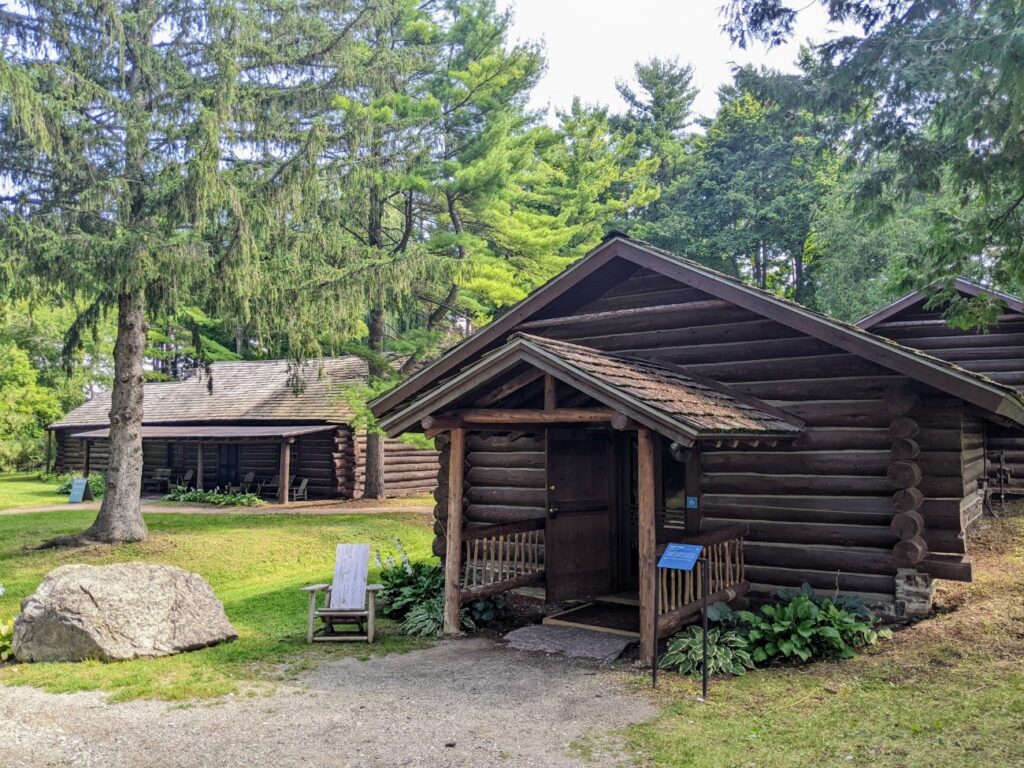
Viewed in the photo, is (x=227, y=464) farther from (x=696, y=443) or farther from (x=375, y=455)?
(x=696, y=443)

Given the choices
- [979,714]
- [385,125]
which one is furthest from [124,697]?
[385,125]

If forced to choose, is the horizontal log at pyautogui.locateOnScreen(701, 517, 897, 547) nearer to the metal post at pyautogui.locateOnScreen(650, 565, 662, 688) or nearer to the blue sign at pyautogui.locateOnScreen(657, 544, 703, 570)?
the metal post at pyautogui.locateOnScreen(650, 565, 662, 688)

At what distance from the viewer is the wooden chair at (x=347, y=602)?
9.49 m

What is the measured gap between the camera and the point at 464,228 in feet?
89.7

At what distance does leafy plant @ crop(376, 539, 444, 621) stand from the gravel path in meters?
Answer: 2.55

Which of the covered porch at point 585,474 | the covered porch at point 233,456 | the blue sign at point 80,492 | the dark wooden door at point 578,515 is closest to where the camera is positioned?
the covered porch at point 585,474

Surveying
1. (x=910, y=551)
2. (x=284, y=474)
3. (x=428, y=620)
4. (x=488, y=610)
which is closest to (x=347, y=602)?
(x=428, y=620)

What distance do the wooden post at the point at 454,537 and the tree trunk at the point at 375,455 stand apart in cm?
1515

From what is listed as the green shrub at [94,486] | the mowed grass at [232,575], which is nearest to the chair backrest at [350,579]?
the mowed grass at [232,575]

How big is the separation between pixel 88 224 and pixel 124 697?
11.6 meters

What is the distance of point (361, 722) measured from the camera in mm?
6598

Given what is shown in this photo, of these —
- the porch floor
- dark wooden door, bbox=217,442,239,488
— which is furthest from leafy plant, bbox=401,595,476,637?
dark wooden door, bbox=217,442,239,488

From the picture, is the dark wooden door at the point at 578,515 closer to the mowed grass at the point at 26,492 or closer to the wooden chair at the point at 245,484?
the wooden chair at the point at 245,484

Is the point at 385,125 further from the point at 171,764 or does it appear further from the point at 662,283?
the point at 171,764
